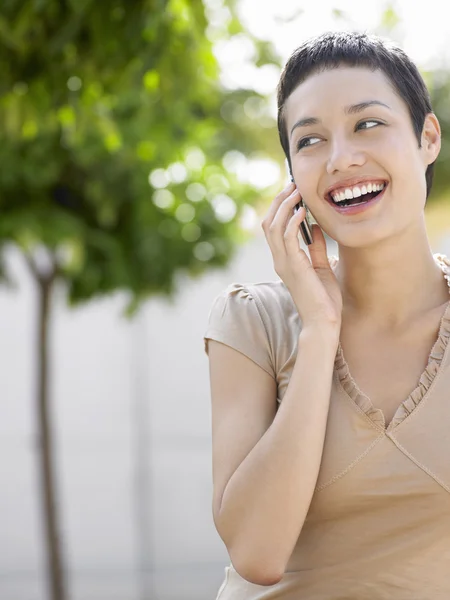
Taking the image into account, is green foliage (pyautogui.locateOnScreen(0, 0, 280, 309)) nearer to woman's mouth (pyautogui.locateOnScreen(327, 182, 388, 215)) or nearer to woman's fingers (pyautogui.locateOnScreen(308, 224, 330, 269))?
woman's fingers (pyautogui.locateOnScreen(308, 224, 330, 269))

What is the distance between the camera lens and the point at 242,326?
181 centimetres

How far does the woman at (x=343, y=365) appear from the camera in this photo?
5.37 ft

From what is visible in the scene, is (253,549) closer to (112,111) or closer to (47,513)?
(112,111)

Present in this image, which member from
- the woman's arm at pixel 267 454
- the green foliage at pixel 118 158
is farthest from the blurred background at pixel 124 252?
the woman's arm at pixel 267 454

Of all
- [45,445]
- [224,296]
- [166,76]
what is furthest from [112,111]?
[224,296]

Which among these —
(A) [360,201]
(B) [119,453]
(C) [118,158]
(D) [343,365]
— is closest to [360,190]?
(A) [360,201]

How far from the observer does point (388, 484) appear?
163 cm

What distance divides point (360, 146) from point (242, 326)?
406 mm

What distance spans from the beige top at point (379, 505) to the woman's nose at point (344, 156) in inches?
15.2

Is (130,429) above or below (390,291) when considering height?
below

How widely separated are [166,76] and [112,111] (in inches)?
64.1

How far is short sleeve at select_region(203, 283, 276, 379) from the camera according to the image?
178cm

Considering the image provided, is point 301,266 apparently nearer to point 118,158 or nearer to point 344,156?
point 344,156

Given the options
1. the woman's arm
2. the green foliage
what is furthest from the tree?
the woman's arm
